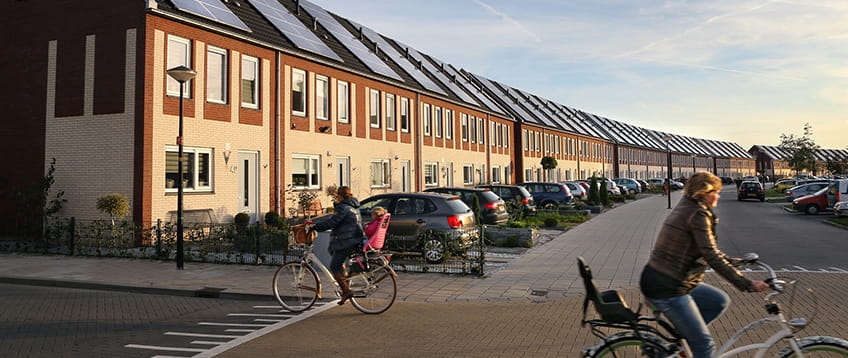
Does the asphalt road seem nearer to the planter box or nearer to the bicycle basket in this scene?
the planter box

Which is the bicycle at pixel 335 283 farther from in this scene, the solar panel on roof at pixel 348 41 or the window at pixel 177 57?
the solar panel on roof at pixel 348 41

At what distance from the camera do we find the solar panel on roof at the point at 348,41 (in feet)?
79.3

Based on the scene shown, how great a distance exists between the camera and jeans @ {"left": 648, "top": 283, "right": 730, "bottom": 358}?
3543 millimetres

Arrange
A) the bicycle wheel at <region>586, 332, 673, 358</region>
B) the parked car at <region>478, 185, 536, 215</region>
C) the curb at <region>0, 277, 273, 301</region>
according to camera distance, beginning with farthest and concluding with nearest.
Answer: the parked car at <region>478, 185, 536, 215</region> → the curb at <region>0, 277, 273, 301</region> → the bicycle wheel at <region>586, 332, 673, 358</region>

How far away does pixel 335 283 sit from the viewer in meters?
7.50

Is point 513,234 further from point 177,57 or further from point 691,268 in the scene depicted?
point 691,268

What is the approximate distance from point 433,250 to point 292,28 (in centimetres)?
1314

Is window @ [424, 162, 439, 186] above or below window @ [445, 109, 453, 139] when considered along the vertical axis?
below

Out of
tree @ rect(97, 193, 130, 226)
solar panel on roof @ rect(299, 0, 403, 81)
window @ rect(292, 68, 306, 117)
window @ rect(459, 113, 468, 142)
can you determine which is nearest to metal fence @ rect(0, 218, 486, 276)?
tree @ rect(97, 193, 130, 226)

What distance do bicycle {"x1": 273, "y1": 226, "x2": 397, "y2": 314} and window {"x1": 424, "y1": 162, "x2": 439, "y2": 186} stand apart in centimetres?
2108

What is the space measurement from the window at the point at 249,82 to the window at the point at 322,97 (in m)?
3.01

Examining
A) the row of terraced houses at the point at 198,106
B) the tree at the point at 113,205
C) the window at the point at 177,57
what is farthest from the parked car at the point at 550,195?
the tree at the point at 113,205

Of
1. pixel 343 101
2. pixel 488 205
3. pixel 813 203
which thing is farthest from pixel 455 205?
pixel 813 203

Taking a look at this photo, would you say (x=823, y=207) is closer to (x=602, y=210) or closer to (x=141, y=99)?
(x=602, y=210)
